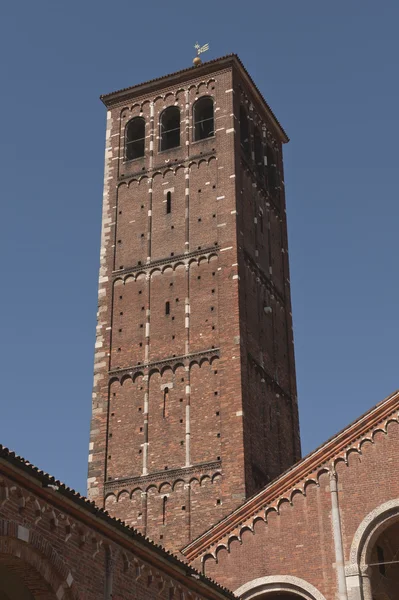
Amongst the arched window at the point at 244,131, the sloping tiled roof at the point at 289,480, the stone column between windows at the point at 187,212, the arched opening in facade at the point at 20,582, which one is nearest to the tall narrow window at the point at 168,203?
the stone column between windows at the point at 187,212

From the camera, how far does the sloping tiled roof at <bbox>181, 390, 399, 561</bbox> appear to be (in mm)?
22484

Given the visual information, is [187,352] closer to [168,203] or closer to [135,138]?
[168,203]

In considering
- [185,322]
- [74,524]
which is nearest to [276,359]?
[185,322]

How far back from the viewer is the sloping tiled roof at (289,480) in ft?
73.8

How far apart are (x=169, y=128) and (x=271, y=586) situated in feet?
66.0

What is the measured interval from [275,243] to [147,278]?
5981 mm

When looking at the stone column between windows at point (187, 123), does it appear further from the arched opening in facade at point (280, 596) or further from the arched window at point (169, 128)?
the arched opening in facade at point (280, 596)

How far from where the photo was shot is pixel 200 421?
95.2 ft

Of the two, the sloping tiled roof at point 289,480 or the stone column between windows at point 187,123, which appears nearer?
the sloping tiled roof at point 289,480

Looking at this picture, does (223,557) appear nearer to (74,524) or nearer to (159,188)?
(74,524)

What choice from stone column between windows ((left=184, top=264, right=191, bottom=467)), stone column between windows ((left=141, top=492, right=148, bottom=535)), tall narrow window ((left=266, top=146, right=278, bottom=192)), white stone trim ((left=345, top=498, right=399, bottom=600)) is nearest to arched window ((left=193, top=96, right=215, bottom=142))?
tall narrow window ((left=266, top=146, right=278, bottom=192))

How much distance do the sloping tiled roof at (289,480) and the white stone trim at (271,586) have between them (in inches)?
54.3

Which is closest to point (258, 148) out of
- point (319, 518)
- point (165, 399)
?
point (165, 399)

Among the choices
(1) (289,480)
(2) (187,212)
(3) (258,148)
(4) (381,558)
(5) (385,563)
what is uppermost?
(3) (258,148)
